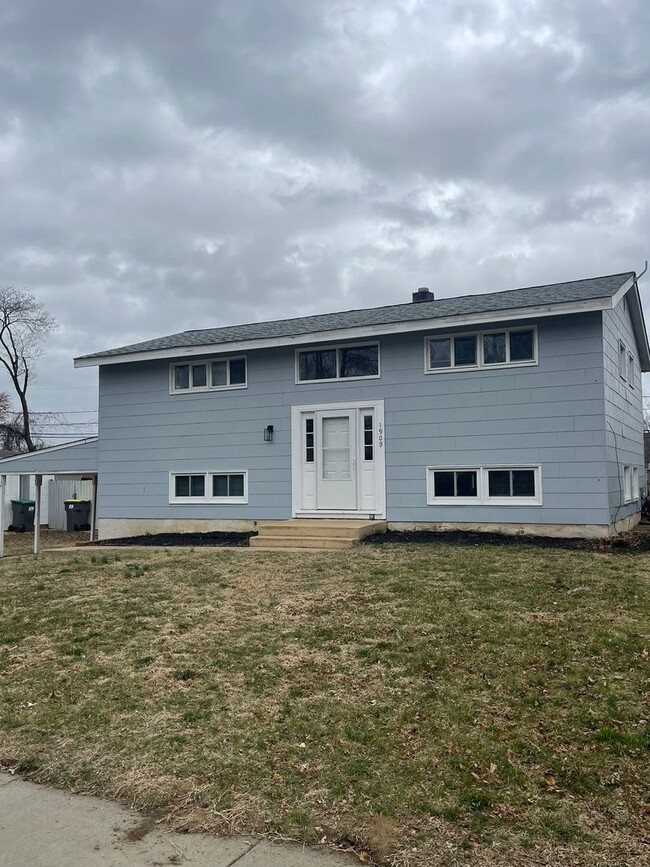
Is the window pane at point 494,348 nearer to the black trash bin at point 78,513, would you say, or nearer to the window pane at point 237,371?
the window pane at point 237,371

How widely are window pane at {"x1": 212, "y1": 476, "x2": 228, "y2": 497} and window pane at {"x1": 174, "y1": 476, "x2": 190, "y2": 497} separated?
2.20ft

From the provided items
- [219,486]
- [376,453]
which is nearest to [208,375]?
[219,486]

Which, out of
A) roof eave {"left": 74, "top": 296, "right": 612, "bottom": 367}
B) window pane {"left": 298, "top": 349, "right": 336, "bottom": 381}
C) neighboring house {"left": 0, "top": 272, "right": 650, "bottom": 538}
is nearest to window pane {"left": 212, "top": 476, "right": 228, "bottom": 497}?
neighboring house {"left": 0, "top": 272, "right": 650, "bottom": 538}

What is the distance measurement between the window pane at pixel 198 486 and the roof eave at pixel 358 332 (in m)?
2.60

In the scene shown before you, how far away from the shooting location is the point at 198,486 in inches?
569

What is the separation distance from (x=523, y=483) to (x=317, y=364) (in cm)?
456

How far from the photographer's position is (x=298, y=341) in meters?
13.0

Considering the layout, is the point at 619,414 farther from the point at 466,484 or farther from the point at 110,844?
the point at 110,844

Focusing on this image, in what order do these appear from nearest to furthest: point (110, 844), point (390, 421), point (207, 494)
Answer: point (110, 844)
point (390, 421)
point (207, 494)

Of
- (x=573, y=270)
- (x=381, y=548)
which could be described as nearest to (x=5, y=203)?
(x=381, y=548)

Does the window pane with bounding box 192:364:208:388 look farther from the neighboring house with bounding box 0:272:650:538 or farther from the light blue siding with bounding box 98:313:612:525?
the light blue siding with bounding box 98:313:612:525

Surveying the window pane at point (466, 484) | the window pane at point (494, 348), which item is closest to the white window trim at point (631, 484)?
the window pane at point (466, 484)

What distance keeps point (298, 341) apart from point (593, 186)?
1103 centimetres

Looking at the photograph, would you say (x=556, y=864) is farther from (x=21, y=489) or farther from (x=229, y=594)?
(x=21, y=489)
